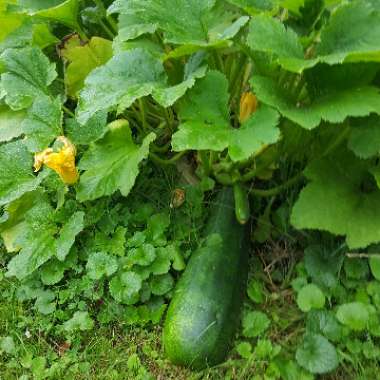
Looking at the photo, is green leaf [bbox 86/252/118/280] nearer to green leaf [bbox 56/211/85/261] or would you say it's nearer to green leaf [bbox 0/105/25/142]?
green leaf [bbox 56/211/85/261]

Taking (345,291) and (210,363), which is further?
(345,291)

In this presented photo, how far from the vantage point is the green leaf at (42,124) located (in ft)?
7.47

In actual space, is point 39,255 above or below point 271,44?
below

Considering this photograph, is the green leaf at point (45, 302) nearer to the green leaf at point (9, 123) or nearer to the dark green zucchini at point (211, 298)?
the dark green zucchini at point (211, 298)

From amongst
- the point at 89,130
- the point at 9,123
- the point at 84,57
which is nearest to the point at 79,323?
the point at 89,130

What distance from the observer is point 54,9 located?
2.26 m

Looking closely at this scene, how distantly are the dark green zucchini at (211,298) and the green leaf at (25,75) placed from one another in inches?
32.1

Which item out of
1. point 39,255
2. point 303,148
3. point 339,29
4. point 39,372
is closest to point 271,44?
point 339,29

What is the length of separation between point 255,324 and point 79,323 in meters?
0.59

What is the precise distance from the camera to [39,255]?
224 centimetres

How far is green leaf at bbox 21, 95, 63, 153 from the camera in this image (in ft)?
7.47

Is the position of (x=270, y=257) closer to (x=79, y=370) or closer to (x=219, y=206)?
(x=219, y=206)

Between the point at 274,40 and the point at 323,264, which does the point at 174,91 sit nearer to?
the point at 274,40

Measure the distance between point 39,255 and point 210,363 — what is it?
0.71 meters
